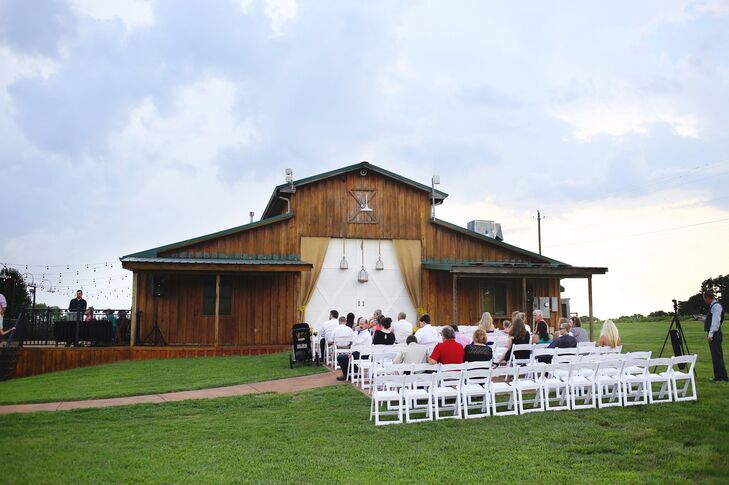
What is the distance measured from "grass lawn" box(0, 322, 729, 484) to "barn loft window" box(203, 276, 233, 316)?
10.9 meters

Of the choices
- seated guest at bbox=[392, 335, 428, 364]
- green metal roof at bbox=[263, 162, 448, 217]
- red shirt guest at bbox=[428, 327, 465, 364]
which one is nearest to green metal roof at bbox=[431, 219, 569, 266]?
green metal roof at bbox=[263, 162, 448, 217]

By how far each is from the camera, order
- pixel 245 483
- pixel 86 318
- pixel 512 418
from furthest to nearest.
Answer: pixel 86 318, pixel 512 418, pixel 245 483

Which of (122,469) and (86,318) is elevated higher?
(86,318)

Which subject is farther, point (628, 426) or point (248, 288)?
point (248, 288)

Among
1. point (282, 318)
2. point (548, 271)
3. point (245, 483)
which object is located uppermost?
point (548, 271)

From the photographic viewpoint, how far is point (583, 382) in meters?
10.4

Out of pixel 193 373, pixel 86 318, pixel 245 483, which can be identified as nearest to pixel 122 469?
pixel 245 483

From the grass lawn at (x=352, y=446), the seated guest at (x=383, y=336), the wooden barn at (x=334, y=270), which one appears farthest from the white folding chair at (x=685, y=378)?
the wooden barn at (x=334, y=270)

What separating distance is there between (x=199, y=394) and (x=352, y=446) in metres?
5.48

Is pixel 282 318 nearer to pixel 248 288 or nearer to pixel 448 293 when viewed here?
pixel 248 288

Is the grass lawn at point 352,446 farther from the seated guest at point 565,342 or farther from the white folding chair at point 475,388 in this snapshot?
the seated guest at point 565,342

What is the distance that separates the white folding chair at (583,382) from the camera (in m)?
10.2

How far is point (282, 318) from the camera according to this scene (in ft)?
73.2

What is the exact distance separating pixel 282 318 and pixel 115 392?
962cm
